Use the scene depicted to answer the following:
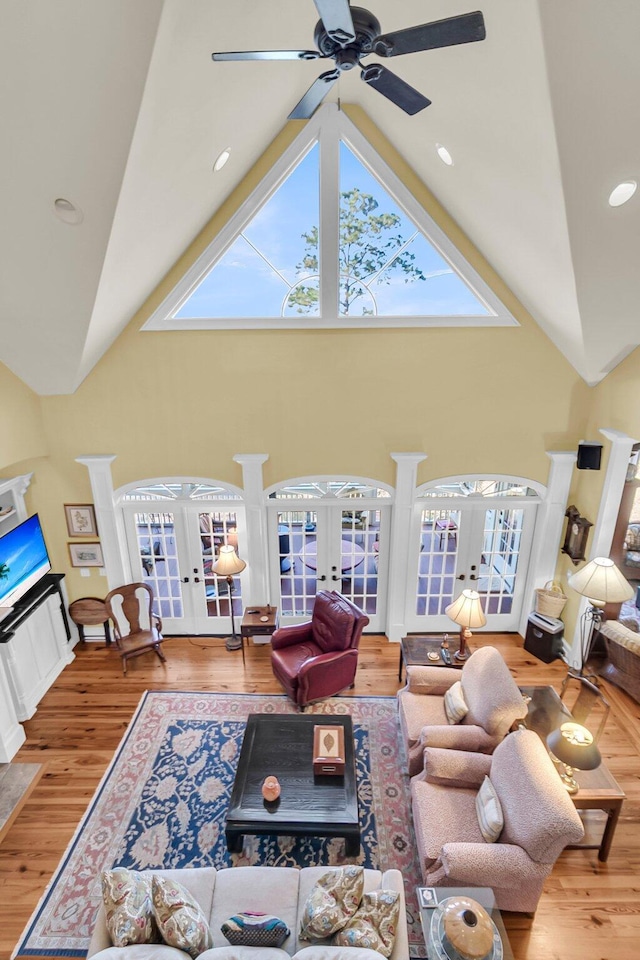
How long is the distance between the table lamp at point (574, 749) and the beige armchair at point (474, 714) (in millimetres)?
453

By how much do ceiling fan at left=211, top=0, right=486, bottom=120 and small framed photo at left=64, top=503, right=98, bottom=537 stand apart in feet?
15.7

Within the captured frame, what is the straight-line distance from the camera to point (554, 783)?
3.25 metres

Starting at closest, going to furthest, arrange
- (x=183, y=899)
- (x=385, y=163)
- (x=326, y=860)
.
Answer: (x=183, y=899)
(x=326, y=860)
(x=385, y=163)

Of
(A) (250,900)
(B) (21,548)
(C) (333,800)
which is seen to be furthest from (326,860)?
(B) (21,548)

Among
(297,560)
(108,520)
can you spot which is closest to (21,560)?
(108,520)

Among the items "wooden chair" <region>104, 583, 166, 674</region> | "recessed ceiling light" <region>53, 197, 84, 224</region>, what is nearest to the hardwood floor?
"wooden chair" <region>104, 583, 166, 674</region>

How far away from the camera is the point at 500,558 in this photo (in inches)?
247

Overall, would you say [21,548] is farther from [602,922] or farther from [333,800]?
[602,922]

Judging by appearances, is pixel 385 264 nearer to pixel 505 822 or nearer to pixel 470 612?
pixel 470 612

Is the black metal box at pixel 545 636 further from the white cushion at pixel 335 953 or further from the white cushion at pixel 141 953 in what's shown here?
the white cushion at pixel 141 953

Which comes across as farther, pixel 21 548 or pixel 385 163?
pixel 21 548

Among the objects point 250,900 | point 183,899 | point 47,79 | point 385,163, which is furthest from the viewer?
point 385,163

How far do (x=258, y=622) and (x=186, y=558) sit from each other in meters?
1.19

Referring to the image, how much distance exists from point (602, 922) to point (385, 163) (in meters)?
6.28
